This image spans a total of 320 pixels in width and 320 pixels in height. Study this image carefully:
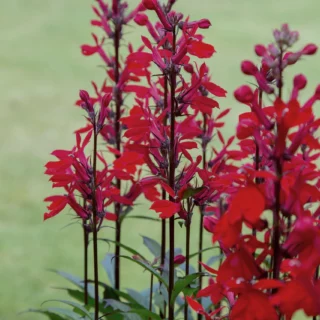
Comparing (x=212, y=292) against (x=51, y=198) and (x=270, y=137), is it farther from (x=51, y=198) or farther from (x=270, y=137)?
(x=51, y=198)

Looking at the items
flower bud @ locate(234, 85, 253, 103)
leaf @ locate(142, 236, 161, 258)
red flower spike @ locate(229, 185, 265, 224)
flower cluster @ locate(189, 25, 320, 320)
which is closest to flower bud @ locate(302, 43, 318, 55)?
flower cluster @ locate(189, 25, 320, 320)

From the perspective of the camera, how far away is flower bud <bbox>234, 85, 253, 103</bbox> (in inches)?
35.0

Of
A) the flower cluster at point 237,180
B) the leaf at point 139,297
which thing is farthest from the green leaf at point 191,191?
the leaf at point 139,297

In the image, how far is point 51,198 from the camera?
144 centimetres

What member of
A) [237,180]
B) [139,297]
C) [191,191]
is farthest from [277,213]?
[139,297]

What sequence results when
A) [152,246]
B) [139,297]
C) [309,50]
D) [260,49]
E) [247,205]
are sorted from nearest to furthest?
[247,205] < [309,50] < [260,49] < [152,246] < [139,297]

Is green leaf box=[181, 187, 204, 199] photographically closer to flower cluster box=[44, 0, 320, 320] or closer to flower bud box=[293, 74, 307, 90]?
flower cluster box=[44, 0, 320, 320]

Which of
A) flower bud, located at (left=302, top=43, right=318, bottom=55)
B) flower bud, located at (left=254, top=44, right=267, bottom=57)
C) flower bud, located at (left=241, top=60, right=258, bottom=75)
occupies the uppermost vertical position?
flower bud, located at (left=254, top=44, right=267, bottom=57)

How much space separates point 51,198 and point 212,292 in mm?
538

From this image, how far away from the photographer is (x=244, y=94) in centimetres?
89

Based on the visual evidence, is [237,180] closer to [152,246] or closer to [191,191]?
[191,191]

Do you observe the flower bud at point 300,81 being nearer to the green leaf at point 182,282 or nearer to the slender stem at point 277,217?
the slender stem at point 277,217

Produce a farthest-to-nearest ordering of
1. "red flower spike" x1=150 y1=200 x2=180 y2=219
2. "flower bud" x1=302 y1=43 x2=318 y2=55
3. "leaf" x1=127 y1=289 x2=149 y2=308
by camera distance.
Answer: "leaf" x1=127 y1=289 x2=149 y2=308
"red flower spike" x1=150 y1=200 x2=180 y2=219
"flower bud" x1=302 y1=43 x2=318 y2=55

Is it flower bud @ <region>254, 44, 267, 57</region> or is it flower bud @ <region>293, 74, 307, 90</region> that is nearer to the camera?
flower bud @ <region>293, 74, 307, 90</region>
